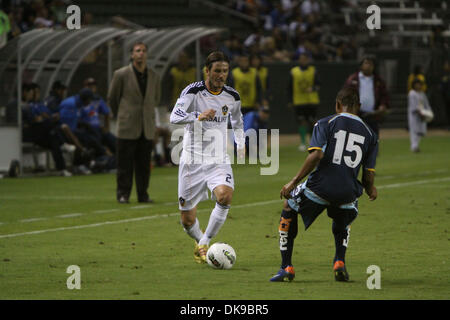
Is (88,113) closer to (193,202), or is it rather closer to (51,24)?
(51,24)

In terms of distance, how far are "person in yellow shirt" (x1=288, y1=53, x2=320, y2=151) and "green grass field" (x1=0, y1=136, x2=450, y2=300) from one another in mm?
7873

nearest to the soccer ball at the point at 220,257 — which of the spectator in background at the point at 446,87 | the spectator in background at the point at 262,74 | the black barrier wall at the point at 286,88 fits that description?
the spectator in background at the point at 262,74

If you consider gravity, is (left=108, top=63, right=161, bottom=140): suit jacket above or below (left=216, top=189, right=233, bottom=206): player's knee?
above

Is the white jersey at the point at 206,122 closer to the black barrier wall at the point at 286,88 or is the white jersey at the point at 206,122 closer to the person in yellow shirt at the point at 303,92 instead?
the person in yellow shirt at the point at 303,92

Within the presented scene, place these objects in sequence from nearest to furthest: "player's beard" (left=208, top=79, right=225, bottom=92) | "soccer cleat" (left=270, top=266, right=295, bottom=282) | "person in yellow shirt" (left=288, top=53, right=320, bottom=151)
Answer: "soccer cleat" (left=270, top=266, right=295, bottom=282) < "player's beard" (left=208, top=79, right=225, bottom=92) < "person in yellow shirt" (left=288, top=53, right=320, bottom=151)

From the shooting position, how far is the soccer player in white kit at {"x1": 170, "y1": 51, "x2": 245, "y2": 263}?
973 centimetres

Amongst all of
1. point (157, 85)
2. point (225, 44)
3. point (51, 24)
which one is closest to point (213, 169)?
point (157, 85)

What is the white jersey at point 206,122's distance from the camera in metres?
9.85

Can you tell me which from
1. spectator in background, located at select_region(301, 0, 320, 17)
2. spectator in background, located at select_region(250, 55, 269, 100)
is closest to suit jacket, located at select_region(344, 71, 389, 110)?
A: spectator in background, located at select_region(250, 55, 269, 100)

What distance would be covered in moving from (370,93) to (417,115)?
8138mm

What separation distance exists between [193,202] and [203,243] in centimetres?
44

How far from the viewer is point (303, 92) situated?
87.4 ft

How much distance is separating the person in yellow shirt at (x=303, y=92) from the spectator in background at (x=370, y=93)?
8125 mm

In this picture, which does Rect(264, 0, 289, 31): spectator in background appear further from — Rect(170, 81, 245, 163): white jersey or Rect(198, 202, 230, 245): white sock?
Rect(198, 202, 230, 245): white sock
